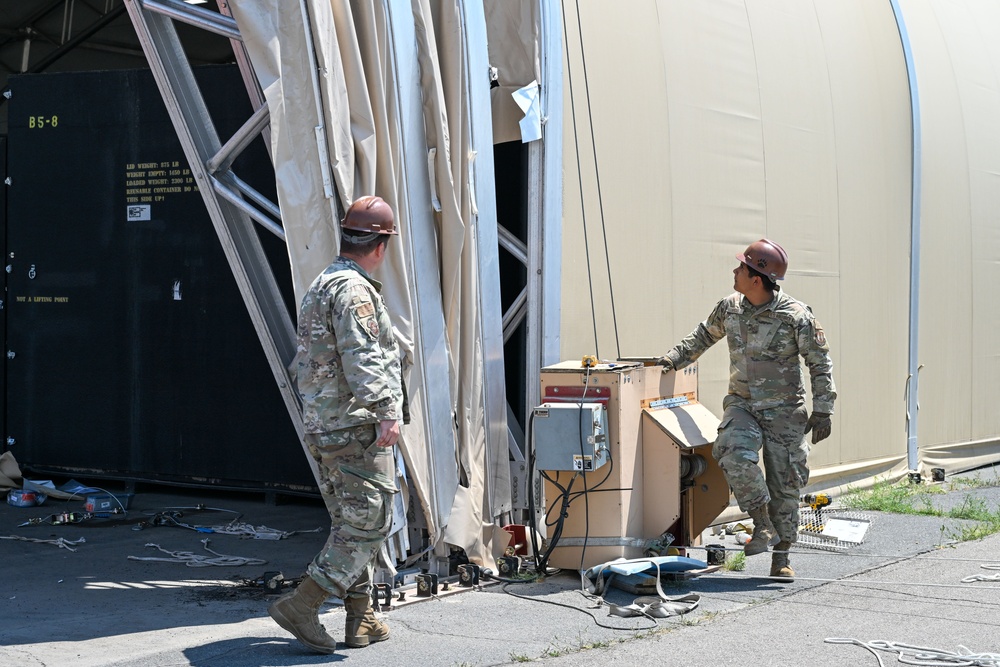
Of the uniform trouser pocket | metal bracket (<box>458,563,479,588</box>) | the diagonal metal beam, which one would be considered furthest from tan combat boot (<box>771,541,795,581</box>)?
the diagonal metal beam

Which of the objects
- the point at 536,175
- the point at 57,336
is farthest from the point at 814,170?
the point at 57,336

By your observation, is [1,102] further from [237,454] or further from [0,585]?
[0,585]

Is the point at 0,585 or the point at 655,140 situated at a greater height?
the point at 655,140

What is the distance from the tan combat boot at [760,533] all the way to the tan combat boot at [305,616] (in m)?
3.02

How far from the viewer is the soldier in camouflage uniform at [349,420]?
5.58 m

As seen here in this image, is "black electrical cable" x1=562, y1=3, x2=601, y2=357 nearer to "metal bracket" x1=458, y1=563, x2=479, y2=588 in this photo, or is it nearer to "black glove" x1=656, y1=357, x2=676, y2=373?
"black glove" x1=656, y1=357, x2=676, y2=373

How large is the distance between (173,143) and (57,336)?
86.5 inches

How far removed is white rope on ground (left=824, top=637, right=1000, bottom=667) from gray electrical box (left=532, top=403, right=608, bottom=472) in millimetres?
2000

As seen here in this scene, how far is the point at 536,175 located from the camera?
806cm

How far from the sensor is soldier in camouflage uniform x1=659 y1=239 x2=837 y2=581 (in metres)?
7.54

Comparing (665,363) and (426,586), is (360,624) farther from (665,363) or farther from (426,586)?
(665,363)

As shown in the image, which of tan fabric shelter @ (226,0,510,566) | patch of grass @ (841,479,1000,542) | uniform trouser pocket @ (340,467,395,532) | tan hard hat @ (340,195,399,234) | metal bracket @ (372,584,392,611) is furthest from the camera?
patch of grass @ (841,479,1000,542)

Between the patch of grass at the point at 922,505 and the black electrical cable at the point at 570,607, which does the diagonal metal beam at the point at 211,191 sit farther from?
the patch of grass at the point at 922,505

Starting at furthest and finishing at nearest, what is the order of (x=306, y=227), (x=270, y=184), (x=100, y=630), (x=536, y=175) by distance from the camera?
(x=270, y=184)
(x=536, y=175)
(x=306, y=227)
(x=100, y=630)
